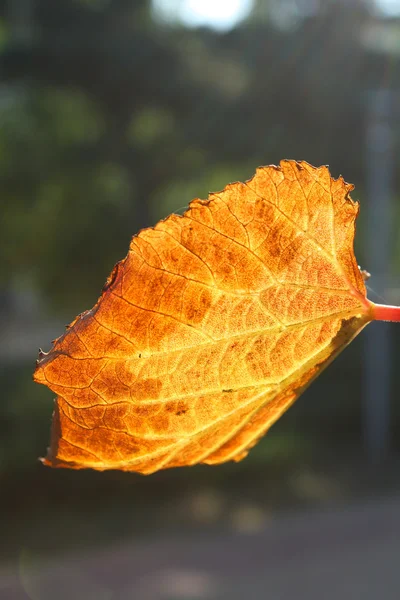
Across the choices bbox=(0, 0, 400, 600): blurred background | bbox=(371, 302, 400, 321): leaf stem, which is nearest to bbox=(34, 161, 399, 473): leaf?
bbox=(371, 302, 400, 321): leaf stem

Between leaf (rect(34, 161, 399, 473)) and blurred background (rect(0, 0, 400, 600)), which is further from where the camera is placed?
blurred background (rect(0, 0, 400, 600))

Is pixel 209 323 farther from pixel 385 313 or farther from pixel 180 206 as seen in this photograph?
pixel 180 206

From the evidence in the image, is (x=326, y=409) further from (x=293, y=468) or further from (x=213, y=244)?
(x=213, y=244)

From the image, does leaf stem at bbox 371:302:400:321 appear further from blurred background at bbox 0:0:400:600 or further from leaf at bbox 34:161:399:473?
blurred background at bbox 0:0:400:600

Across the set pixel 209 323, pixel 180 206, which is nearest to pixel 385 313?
pixel 209 323

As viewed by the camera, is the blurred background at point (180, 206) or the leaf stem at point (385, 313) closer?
the leaf stem at point (385, 313)

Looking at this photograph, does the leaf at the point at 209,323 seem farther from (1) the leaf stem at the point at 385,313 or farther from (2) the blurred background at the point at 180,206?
(2) the blurred background at the point at 180,206

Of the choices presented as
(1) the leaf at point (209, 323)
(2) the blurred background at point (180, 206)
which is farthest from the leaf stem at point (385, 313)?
(2) the blurred background at point (180, 206)
